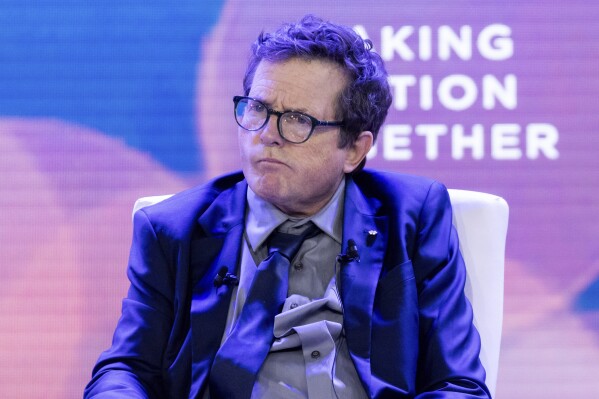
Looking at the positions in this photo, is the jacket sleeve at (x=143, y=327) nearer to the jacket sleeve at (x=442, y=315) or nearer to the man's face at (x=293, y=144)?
the man's face at (x=293, y=144)

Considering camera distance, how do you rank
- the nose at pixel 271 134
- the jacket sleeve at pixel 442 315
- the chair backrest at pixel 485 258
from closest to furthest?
the jacket sleeve at pixel 442 315, the nose at pixel 271 134, the chair backrest at pixel 485 258

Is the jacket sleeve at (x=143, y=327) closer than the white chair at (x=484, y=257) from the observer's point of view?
Yes

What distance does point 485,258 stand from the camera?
2.00 m

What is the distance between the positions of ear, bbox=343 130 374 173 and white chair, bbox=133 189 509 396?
0.79 ft

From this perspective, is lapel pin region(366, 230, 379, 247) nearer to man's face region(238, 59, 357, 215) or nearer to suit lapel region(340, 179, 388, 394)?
suit lapel region(340, 179, 388, 394)

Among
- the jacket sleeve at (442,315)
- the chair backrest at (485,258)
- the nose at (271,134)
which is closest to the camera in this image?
the jacket sleeve at (442,315)

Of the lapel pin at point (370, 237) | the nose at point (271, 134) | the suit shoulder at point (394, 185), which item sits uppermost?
the nose at point (271, 134)

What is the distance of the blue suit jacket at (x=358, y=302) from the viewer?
1.76 m

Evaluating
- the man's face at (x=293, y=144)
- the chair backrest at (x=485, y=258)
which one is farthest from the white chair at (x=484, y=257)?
the man's face at (x=293, y=144)

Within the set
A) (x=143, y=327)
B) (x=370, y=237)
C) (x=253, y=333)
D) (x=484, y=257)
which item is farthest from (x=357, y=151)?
(x=143, y=327)

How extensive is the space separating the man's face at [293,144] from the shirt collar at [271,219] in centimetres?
3

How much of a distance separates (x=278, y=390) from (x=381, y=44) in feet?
4.67

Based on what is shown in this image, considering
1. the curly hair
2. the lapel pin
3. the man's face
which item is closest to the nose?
the man's face

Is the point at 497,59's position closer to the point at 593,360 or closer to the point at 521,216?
the point at 521,216
